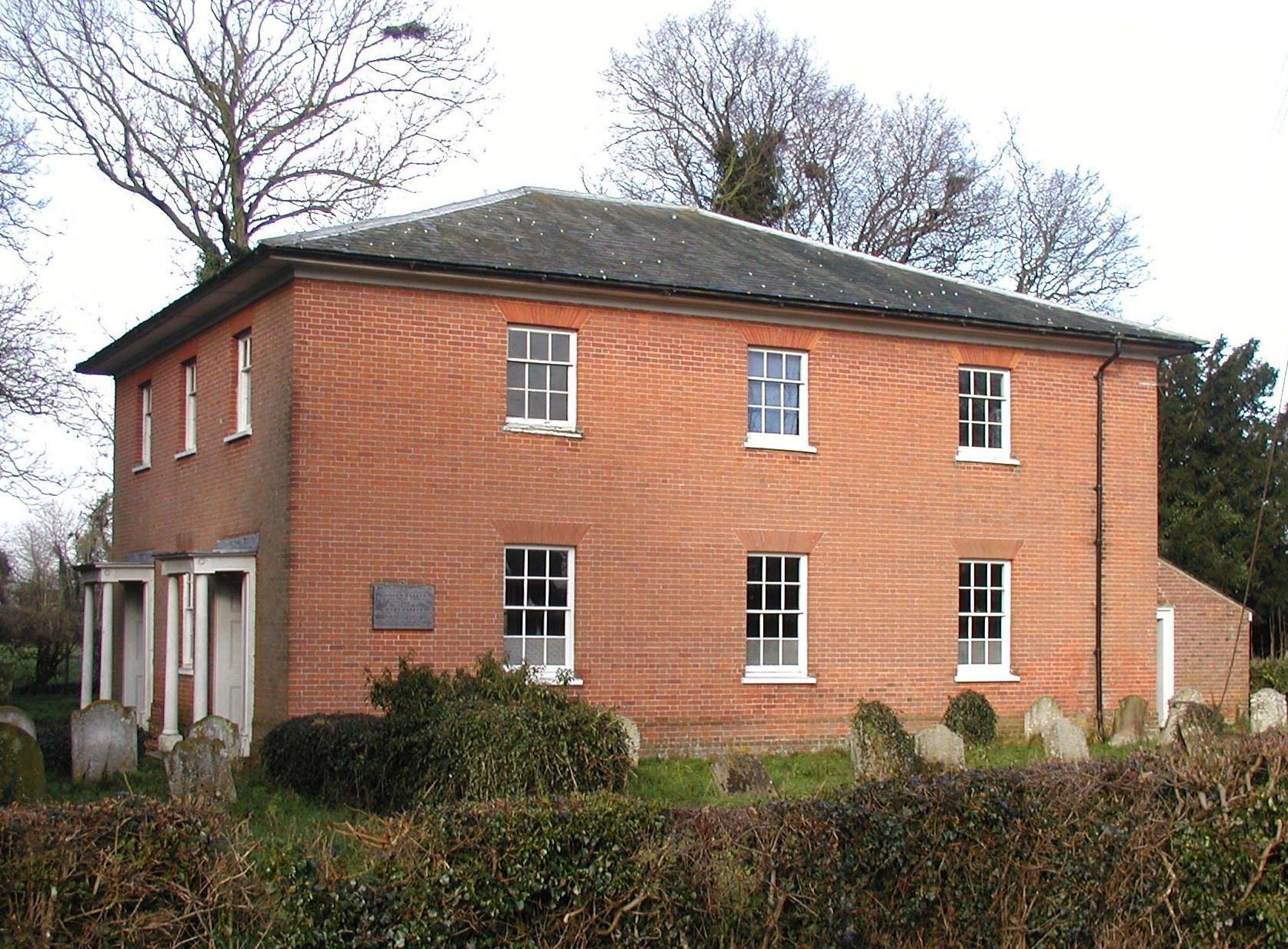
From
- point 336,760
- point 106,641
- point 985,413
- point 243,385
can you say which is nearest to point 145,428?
point 106,641

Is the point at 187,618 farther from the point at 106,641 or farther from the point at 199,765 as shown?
the point at 199,765

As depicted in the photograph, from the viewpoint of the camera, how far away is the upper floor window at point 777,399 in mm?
22609

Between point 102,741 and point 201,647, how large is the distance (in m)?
3.79

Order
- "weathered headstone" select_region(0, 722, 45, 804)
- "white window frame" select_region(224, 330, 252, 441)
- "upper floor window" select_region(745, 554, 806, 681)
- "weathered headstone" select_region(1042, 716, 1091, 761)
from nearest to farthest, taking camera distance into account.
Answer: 1. "weathered headstone" select_region(0, 722, 45, 804)
2. "weathered headstone" select_region(1042, 716, 1091, 761)
3. "white window frame" select_region(224, 330, 252, 441)
4. "upper floor window" select_region(745, 554, 806, 681)

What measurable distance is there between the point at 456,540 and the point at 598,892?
1263cm

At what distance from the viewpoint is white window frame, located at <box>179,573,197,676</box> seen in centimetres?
2267

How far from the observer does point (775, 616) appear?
2244cm

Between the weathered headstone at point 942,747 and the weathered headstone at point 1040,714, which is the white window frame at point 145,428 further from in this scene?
the weathered headstone at point 942,747

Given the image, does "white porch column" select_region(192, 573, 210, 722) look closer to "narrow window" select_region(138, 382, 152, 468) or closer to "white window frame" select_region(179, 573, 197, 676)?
"white window frame" select_region(179, 573, 197, 676)

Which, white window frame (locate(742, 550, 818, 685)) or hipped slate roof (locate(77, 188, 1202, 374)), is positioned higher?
hipped slate roof (locate(77, 188, 1202, 374))

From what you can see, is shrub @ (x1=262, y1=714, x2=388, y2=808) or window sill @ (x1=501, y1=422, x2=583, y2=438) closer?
shrub @ (x1=262, y1=714, x2=388, y2=808)

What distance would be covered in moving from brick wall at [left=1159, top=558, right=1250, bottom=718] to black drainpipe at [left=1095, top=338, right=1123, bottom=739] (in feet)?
17.0

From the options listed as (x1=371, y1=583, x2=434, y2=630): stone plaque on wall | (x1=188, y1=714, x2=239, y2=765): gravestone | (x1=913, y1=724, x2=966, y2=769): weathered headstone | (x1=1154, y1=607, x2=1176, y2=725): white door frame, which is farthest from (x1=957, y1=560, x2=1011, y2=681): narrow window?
(x1=188, y1=714, x2=239, y2=765): gravestone

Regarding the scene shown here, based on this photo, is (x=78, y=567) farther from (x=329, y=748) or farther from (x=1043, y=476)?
(x=1043, y=476)
